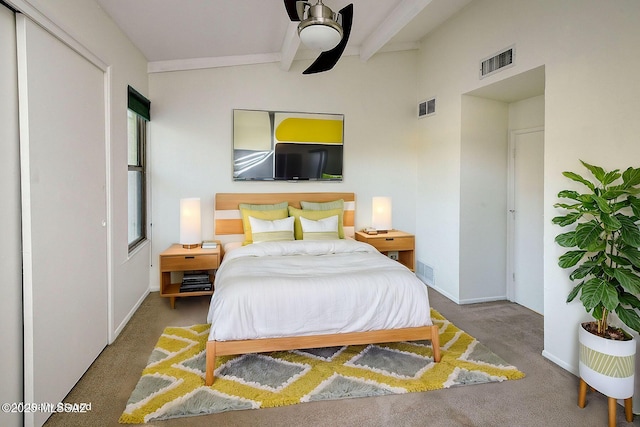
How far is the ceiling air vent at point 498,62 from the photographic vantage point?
3172 mm

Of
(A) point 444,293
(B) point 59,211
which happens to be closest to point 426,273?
(A) point 444,293

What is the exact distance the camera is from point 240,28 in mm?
3465

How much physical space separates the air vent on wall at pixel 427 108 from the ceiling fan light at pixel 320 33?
247 centimetres

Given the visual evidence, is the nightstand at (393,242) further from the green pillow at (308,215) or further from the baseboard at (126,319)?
the baseboard at (126,319)

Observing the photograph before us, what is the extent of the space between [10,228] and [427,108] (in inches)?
171

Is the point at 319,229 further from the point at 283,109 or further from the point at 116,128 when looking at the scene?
the point at 116,128

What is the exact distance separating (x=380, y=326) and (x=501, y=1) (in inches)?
123

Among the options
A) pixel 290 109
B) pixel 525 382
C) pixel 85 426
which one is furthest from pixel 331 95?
pixel 85 426

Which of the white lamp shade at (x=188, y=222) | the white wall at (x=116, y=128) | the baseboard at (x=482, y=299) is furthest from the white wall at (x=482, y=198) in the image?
the white wall at (x=116, y=128)

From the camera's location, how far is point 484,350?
2.86 m

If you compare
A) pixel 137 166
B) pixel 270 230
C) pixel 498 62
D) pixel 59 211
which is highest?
pixel 498 62

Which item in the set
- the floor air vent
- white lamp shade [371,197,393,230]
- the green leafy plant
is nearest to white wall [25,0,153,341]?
white lamp shade [371,197,393,230]

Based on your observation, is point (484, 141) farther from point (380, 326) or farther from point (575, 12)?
point (380, 326)

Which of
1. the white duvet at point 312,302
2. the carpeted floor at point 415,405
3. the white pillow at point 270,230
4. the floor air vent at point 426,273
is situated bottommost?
the carpeted floor at point 415,405
